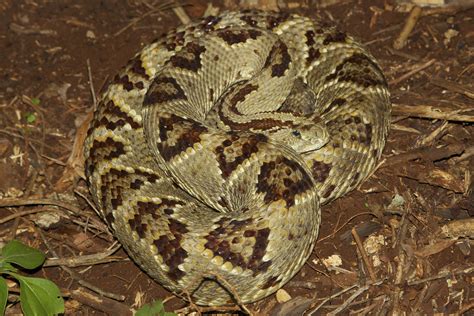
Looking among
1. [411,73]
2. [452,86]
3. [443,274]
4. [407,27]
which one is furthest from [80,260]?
[407,27]

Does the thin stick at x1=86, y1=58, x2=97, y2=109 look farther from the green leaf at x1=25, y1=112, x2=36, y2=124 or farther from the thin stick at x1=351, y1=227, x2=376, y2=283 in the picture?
the thin stick at x1=351, y1=227, x2=376, y2=283

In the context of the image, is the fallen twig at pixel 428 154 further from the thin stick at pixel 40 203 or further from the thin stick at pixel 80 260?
the thin stick at pixel 40 203

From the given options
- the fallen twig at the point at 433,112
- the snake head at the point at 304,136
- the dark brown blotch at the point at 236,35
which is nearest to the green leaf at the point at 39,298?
the snake head at the point at 304,136

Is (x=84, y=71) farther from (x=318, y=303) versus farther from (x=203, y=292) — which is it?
(x=318, y=303)

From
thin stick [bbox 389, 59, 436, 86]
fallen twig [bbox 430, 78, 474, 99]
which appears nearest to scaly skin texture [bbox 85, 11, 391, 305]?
thin stick [bbox 389, 59, 436, 86]

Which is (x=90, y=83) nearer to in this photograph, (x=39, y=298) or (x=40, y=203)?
(x=40, y=203)

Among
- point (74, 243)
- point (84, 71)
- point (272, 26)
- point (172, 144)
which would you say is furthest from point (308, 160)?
point (84, 71)
